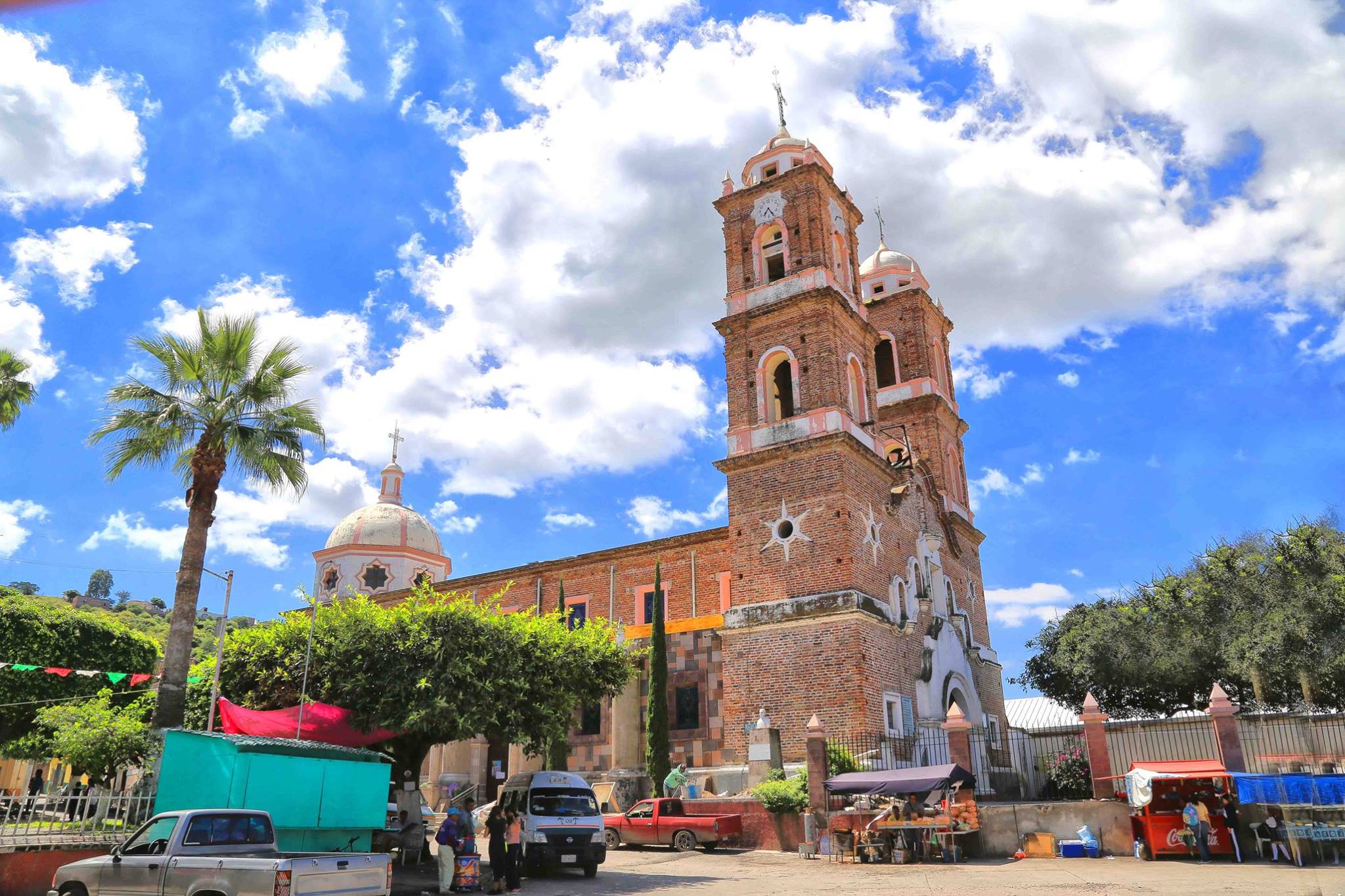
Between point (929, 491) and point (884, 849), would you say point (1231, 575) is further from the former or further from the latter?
point (884, 849)

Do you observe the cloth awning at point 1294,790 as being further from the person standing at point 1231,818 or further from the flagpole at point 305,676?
the flagpole at point 305,676

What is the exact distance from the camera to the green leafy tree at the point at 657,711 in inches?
1007

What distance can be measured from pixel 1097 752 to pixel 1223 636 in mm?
18005

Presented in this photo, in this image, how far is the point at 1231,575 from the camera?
35.4 m

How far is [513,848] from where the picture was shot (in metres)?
15.4

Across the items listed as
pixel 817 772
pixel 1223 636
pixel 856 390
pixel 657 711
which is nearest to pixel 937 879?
pixel 817 772

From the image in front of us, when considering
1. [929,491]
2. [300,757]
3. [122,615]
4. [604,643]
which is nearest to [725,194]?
[929,491]

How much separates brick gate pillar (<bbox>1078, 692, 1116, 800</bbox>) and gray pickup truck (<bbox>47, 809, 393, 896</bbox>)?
15365 mm

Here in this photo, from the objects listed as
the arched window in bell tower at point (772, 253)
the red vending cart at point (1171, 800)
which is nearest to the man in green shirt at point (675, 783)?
the red vending cart at point (1171, 800)

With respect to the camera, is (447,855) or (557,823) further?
(557,823)

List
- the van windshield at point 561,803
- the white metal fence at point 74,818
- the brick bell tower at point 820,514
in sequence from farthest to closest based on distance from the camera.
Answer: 1. the brick bell tower at point 820,514
2. the van windshield at point 561,803
3. the white metal fence at point 74,818

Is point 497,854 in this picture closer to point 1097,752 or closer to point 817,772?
point 817,772

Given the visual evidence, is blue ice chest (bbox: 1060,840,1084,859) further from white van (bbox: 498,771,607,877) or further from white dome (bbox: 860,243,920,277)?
white dome (bbox: 860,243,920,277)

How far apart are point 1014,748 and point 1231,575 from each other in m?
12.4
